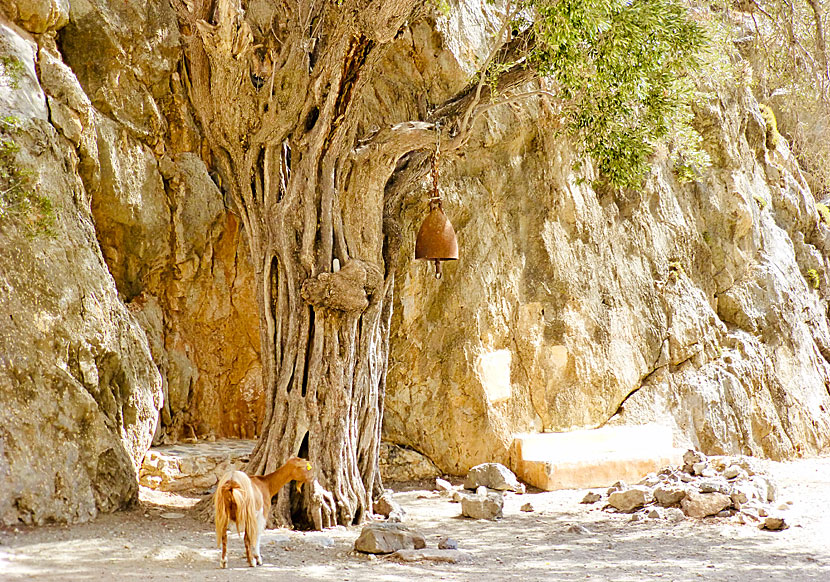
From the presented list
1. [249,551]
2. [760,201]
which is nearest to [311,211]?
[249,551]

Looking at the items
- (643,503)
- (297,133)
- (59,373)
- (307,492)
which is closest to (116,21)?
(297,133)

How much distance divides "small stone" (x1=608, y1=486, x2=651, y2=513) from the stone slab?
152 centimetres

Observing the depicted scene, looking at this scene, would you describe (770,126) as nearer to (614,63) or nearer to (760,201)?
(760,201)

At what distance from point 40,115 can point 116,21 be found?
8.71 ft

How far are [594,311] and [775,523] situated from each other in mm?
5136

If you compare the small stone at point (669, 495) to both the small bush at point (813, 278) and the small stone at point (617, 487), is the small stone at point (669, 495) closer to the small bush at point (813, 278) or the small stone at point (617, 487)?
the small stone at point (617, 487)

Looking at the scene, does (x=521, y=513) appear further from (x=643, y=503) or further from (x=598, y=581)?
(x=598, y=581)

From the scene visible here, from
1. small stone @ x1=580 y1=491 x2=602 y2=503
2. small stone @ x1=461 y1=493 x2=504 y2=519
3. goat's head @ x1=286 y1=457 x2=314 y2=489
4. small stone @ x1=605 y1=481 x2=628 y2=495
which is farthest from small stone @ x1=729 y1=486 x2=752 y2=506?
goat's head @ x1=286 y1=457 x2=314 y2=489

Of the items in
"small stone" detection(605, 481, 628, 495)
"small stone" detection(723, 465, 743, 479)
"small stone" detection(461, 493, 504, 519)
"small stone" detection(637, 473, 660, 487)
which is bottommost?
"small stone" detection(461, 493, 504, 519)

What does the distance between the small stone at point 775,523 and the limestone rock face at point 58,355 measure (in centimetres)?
651

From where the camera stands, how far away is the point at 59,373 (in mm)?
7457

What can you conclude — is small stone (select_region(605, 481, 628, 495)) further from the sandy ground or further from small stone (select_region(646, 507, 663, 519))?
small stone (select_region(646, 507, 663, 519))

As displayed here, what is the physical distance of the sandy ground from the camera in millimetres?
5797

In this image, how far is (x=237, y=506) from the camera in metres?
5.85
